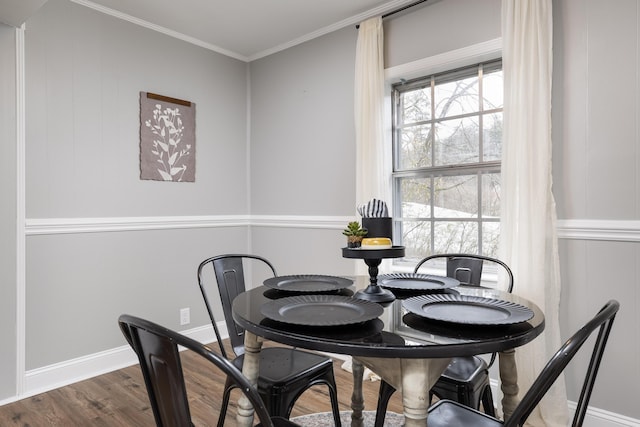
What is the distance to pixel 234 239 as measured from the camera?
387 centimetres

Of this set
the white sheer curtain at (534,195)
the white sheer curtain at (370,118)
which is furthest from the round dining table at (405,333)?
the white sheer curtain at (370,118)

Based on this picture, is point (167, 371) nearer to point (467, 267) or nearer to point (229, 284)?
point (229, 284)

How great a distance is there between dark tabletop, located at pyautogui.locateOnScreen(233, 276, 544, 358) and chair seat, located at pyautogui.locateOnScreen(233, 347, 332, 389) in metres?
0.35

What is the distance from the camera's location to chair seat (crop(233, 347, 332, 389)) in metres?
1.54

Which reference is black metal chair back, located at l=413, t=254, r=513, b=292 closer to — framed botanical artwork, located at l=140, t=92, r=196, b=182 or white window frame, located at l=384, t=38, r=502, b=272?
white window frame, located at l=384, t=38, r=502, b=272

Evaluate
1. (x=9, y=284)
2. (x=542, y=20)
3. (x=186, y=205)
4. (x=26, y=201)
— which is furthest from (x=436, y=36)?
(x=9, y=284)

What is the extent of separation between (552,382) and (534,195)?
1554 millimetres

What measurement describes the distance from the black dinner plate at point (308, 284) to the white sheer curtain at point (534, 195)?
3.54ft

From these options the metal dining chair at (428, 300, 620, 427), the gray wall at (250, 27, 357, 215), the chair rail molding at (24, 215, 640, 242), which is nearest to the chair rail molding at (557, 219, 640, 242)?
the chair rail molding at (24, 215, 640, 242)

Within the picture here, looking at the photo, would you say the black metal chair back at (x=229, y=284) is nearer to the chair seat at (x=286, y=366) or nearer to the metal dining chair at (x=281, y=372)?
the metal dining chair at (x=281, y=372)

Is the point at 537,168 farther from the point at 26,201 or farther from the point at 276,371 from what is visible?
the point at 26,201

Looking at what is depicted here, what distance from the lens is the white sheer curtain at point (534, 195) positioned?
7.14ft

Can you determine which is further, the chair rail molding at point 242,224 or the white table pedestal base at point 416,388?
the chair rail molding at point 242,224

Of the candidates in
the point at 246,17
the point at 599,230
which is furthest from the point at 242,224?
the point at 599,230
